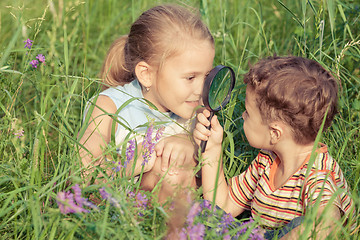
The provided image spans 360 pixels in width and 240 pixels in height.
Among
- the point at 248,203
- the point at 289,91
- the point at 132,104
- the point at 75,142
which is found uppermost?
the point at 289,91

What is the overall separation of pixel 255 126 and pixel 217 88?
0.29 m

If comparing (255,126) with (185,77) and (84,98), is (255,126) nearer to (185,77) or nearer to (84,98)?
(185,77)

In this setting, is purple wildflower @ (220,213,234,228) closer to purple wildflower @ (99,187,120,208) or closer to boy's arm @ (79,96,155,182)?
purple wildflower @ (99,187,120,208)

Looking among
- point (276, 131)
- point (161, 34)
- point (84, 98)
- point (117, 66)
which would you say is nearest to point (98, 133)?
point (84, 98)

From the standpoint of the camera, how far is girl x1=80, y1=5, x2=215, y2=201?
9.17 ft

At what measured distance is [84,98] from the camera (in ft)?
7.98

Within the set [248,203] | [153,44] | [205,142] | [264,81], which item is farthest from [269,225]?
[153,44]

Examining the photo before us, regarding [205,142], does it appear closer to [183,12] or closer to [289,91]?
[289,91]

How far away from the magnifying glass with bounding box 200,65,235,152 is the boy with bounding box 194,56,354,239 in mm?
77

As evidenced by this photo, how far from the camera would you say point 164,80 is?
9.39ft

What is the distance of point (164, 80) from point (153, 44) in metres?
0.23

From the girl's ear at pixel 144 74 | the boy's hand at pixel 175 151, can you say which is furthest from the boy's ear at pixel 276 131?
the girl's ear at pixel 144 74

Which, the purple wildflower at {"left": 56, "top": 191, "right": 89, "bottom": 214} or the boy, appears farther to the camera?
the boy

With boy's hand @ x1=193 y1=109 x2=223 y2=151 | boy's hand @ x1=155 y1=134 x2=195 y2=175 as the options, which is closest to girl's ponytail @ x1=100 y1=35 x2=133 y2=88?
boy's hand @ x1=155 y1=134 x2=195 y2=175
